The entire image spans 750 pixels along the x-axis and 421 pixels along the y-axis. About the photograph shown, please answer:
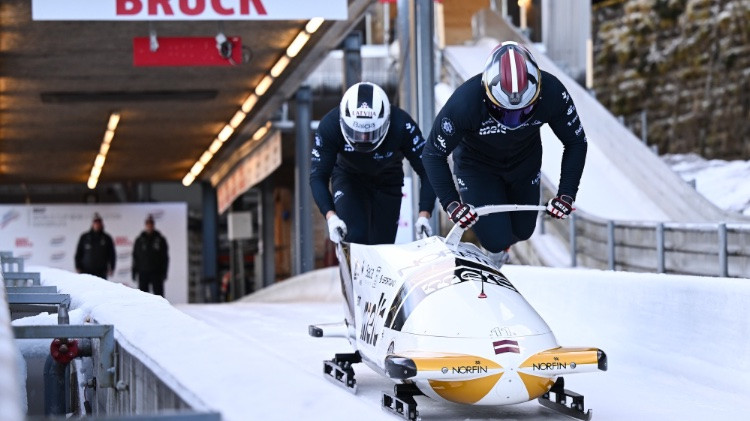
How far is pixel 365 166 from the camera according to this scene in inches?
245

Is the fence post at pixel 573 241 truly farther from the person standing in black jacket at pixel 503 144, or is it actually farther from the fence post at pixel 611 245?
the person standing in black jacket at pixel 503 144

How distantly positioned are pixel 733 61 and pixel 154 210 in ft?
37.9

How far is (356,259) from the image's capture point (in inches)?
213

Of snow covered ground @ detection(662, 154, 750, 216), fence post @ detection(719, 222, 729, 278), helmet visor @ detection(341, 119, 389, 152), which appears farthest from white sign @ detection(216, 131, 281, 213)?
helmet visor @ detection(341, 119, 389, 152)

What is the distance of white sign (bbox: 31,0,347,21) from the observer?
10461mm

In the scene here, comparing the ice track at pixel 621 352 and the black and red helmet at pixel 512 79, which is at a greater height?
the black and red helmet at pixel 512 79

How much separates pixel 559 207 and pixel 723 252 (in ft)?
15.7

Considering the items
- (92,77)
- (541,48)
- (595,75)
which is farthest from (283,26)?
(595,75)

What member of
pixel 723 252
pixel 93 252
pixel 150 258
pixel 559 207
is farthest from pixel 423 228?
pixel 93 252

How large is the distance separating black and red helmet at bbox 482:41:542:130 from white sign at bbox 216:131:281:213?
15.1m

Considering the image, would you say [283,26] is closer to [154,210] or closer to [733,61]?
[154,210]

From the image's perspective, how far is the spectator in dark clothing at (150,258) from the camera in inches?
739

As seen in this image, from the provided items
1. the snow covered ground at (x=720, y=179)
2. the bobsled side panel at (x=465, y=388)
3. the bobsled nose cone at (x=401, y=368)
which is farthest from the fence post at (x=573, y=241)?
the bobsled nose cone at (x=401, y=368)

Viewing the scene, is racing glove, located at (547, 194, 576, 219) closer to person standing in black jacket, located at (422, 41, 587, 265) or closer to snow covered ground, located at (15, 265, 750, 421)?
person standing in black jacket, located at (422, 41, 587, 265)
